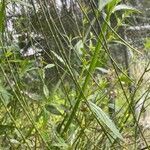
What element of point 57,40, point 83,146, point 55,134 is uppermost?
point 57,40

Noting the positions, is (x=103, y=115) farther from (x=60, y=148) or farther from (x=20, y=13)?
(x=20, y=13)

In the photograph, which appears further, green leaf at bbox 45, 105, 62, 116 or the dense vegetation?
green leaf at bbox 45, 105, 62, 116

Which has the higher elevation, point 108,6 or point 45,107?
point 108,6

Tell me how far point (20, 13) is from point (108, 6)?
2.51 feet

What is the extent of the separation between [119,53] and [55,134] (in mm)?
2976

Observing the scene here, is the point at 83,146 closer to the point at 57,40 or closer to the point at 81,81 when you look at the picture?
the point at 81,81

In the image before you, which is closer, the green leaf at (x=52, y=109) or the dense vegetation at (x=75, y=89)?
the dense vegetation at (x=75, y=89)

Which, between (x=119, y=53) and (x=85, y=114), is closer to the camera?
(x=85, y=114)

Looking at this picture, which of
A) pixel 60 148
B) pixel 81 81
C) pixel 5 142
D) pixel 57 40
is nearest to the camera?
pixel 57 40

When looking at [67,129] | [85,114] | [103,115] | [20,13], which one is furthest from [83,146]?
[20,13]

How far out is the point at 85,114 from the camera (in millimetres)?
1438

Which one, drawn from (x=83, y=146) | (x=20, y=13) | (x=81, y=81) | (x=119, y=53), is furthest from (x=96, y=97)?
(x=119, y=53)

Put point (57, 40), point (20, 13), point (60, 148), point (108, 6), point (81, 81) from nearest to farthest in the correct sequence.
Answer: point (57, 40) < point (108, 6) < point (60, 148) < point (81, 81) < point (20, 13)

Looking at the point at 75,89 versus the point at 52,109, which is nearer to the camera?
the point at 52,109
